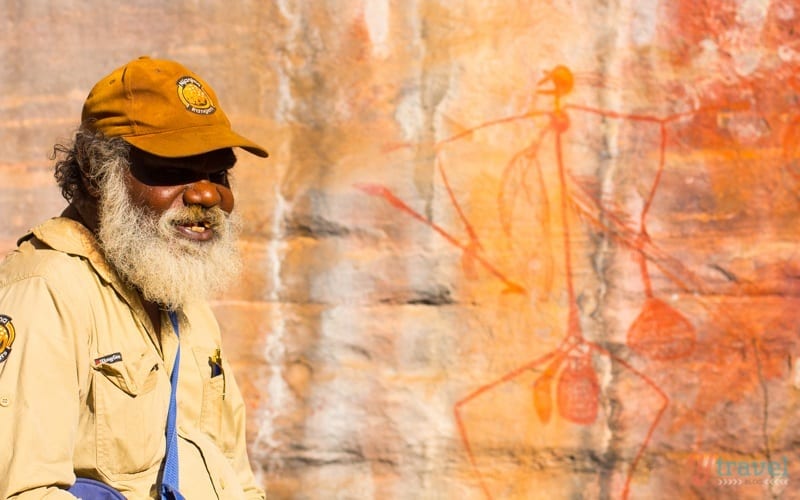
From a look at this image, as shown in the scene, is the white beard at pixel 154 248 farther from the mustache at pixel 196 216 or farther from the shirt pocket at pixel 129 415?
the shirt pocket at pixel 129 415

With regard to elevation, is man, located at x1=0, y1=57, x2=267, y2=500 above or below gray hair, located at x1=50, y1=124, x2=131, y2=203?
below

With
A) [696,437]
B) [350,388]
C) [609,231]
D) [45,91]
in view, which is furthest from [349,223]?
[696,437]

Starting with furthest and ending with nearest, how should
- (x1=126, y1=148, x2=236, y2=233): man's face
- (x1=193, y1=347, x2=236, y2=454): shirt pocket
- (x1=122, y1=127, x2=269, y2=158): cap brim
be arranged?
(x1=193, y1=347, x2=236, y2=454): shirt pocket < (x1=126, y1=148, x2=236, y2=233): man's face < (x1=122, y1=127, x2=269, y2=158): cap brim

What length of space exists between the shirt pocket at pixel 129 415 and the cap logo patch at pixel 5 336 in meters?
0.19

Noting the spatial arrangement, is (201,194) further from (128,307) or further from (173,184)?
(128,307)

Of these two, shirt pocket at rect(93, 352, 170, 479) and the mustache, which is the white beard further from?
shirt pocket at rect(93, 352, 170, 479)

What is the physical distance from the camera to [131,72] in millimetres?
1997

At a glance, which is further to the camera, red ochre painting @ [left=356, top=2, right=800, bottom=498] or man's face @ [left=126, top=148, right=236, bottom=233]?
red ochre painting @ [left=356, top=2, right=800, bottom=498]

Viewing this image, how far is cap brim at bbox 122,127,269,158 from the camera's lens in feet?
6.47

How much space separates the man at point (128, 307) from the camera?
1723 millimetres

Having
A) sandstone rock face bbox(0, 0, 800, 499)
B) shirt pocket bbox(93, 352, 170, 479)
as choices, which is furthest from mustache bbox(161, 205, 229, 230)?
sandstone rock face bbox(0, 0, 800, 499)

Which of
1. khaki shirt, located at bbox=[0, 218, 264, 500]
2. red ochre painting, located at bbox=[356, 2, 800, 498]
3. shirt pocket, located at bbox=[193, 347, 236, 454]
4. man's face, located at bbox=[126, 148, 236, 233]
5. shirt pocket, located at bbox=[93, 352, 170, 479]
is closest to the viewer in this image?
khaki shirt, located at bbox=[0, 218, 264, 500]

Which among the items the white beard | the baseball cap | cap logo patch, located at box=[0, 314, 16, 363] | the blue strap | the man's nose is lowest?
the blue strap

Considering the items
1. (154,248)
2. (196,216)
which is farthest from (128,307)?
(196,216)
